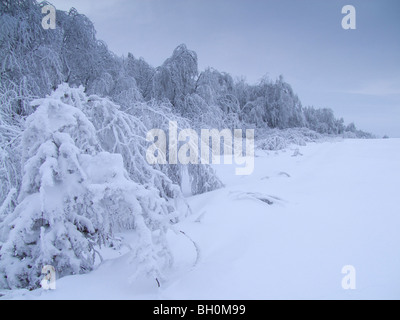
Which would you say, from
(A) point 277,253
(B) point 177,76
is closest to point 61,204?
(A) point 277,253

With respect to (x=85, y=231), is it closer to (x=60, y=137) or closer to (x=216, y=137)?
(x=60, y=137)

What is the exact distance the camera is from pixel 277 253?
1.98m

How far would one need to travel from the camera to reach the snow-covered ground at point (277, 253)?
1.56 meters

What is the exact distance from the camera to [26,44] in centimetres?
521

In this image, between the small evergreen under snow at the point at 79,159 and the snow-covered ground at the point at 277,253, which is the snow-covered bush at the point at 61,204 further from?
the snow-covered ground at the point at 277,253

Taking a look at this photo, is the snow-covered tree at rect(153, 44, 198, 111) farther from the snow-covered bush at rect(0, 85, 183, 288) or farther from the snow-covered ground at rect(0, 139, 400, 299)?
the snow-covered bush at rect(0, 85, 183, 288)

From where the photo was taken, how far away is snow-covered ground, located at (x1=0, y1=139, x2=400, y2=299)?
1562mm

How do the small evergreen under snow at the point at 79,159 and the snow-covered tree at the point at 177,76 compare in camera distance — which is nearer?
the small evergreen under snow at the point at 79,159

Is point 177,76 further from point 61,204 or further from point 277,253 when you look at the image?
point 277,253

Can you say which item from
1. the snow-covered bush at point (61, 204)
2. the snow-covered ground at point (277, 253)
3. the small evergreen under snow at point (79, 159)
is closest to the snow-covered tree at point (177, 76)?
the small evergreen under snow at point (79, 159)

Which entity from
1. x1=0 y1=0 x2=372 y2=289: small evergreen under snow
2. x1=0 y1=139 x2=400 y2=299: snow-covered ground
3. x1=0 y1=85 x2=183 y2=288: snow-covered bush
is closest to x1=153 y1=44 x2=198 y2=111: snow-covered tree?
x1=0 y1=0 x2=372 y2=289: small evergreen under snow

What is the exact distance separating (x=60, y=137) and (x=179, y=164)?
2668mm

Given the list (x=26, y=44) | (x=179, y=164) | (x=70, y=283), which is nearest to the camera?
(x=70, y=283)
